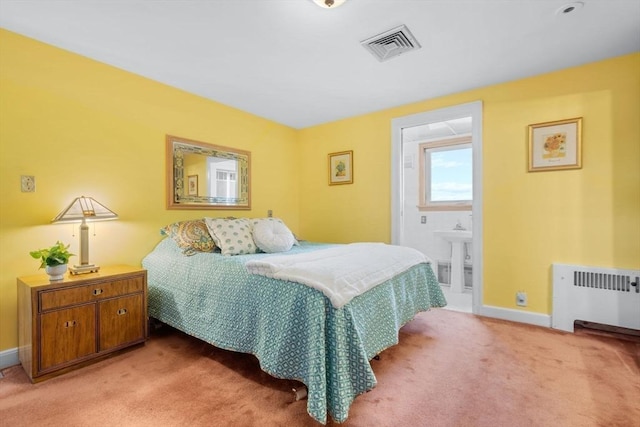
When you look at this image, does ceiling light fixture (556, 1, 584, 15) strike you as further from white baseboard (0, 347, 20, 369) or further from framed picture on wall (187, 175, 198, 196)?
white baseboard (0, 347, 20, 369)

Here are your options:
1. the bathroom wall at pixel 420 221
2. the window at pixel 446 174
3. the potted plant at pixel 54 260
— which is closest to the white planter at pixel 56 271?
the potted plant at pixel 54 260

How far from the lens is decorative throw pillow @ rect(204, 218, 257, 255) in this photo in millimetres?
2559

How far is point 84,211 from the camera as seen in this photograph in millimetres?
2186

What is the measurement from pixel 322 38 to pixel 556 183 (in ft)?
8.03

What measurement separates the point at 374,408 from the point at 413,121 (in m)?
2.94

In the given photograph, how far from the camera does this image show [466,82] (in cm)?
293

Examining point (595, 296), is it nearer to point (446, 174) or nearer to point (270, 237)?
point (446, 174)

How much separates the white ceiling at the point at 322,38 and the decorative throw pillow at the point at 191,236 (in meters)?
1.41

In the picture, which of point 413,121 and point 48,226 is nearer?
point 48,226

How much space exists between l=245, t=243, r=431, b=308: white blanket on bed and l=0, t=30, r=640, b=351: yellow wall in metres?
1.44

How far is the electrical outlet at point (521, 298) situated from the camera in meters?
2.83

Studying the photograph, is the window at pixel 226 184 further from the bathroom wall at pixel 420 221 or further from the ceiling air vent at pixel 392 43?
the bathroom wall at pixel 420 221

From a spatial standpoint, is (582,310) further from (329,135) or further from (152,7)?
(152,7)

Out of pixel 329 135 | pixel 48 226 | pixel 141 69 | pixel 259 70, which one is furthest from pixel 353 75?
pixel 48 226
